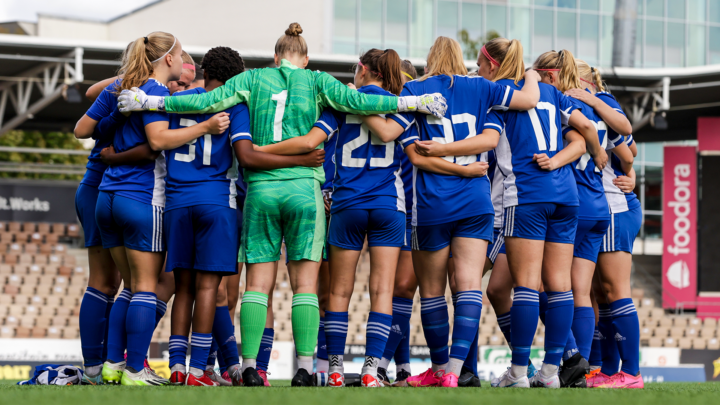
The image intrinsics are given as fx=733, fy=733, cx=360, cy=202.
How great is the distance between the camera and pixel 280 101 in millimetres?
4430

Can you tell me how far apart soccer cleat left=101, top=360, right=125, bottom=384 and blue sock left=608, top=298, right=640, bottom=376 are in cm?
329

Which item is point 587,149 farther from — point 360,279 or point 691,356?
point 360,279

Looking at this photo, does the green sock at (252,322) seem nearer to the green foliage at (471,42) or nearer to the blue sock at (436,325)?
the blue sock at (436,325)

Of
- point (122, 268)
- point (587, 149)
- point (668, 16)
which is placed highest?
point (668, 16)

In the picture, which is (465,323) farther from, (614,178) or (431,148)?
(614,178)

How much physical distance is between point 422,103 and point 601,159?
1521mm

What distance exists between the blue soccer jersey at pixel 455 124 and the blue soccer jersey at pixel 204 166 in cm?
104

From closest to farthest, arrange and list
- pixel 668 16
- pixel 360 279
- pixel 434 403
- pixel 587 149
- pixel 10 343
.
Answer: pixel 434 403 → pixel 587 149 → pixel 10 343 → pixel 360 279 → pixel 668 16

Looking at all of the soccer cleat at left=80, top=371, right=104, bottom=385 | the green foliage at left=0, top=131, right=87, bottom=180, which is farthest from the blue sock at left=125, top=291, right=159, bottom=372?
the green foliage at left=0, top=131, right=87, bottom=180

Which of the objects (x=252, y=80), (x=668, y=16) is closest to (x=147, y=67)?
(x=252, y=80)

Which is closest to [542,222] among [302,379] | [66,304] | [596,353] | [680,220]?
[302,379]

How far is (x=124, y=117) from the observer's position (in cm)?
463

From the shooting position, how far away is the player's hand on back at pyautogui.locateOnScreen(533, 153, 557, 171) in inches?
181

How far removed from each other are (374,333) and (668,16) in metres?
26.2
